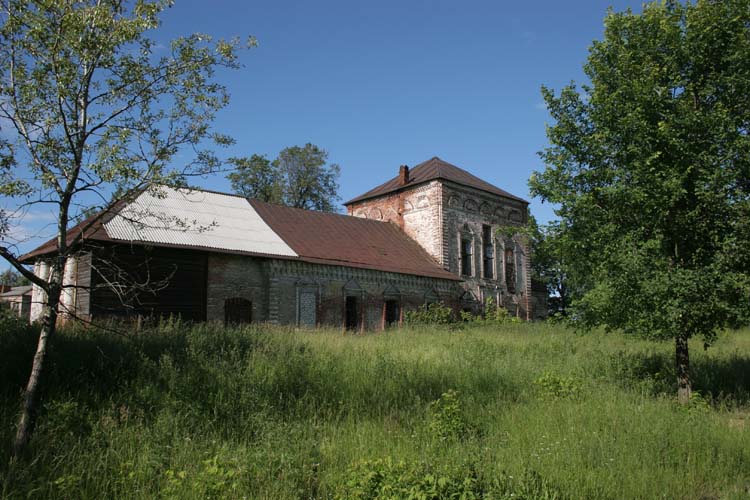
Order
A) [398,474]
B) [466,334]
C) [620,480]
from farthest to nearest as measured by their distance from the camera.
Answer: [466,334]
[620,480]
[398,474]

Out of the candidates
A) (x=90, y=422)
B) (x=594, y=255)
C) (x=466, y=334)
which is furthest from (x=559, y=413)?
(x=466, y=334)

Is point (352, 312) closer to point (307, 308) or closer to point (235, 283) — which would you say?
point (307, 308)

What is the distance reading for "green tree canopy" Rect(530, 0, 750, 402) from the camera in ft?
30.0

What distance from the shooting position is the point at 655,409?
8859mm

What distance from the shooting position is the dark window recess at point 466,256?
2805 centimetres

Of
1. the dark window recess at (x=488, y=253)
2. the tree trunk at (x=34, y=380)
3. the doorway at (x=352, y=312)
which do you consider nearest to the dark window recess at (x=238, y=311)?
the doorway at (x=352, y=312)

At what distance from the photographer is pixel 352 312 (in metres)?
22.3

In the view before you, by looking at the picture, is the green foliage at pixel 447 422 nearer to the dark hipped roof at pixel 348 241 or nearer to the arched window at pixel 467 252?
the dark hipped roof at pixel 348 241

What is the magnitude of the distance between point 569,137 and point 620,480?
7.00 m

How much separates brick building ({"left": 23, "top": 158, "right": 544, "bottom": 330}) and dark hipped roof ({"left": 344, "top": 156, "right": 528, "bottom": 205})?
0.35 feet

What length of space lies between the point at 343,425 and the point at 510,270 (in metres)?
23.8

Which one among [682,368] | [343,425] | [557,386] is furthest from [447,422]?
[682,368]

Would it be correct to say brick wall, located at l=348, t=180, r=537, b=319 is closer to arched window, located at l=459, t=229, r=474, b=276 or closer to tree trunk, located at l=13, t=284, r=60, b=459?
arched window, located at l=459, t=229, r=474, b=276

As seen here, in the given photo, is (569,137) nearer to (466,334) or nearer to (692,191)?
(692,191)
